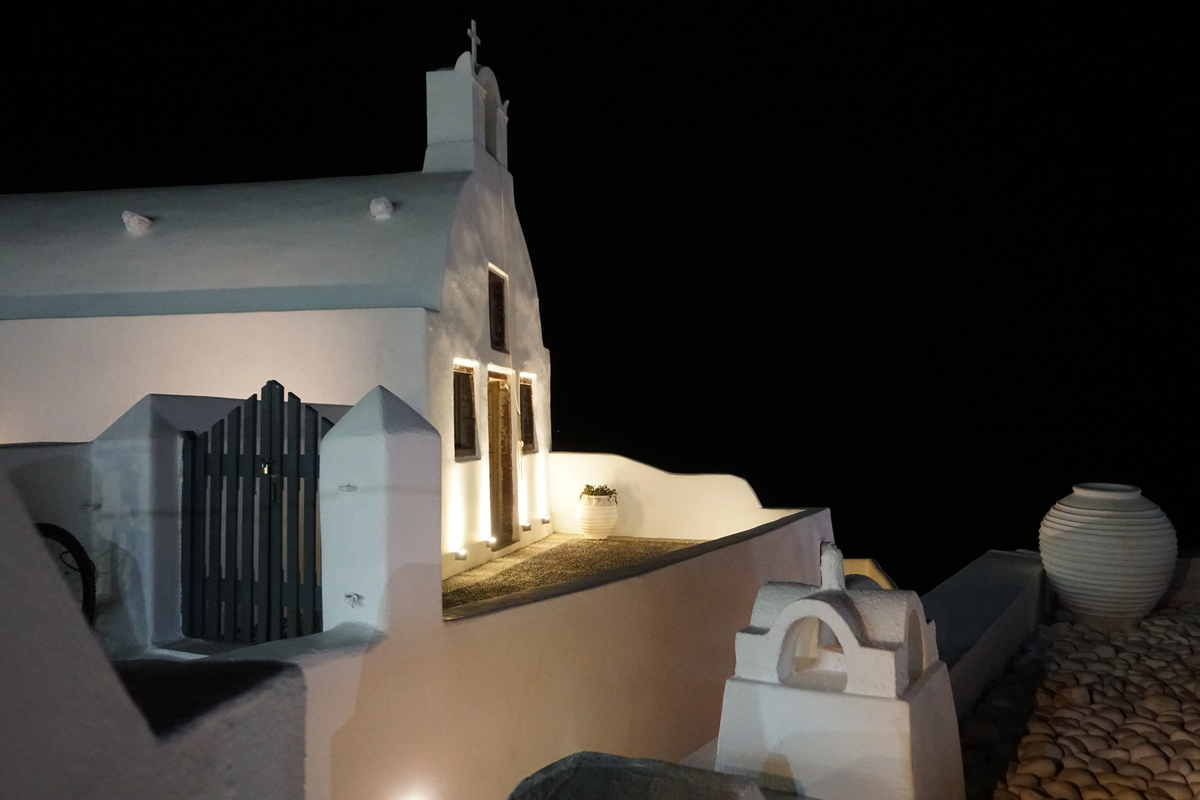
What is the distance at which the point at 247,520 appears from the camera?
425cm

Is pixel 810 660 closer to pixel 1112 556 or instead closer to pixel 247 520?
pixel 247 520

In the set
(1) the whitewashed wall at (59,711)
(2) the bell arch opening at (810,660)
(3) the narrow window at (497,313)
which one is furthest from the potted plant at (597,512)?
(1) the whitewashed wall at (59,711)

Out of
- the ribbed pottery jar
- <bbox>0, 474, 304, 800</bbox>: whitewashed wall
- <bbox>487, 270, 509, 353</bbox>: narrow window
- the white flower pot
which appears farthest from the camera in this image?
the white flower pot

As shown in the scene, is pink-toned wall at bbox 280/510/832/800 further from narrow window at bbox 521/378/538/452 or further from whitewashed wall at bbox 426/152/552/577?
narrow window at bbox 521/378/538/452

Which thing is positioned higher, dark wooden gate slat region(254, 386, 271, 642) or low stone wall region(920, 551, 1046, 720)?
dark wooden gate slat region(254, 386, 271, 642)

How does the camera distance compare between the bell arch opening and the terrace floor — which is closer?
the bell arch opening

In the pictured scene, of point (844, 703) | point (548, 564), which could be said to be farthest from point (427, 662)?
point (548, 564)

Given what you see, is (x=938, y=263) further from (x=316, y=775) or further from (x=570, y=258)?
(x=316, y=775)

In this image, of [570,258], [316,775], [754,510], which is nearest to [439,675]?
[316,775]

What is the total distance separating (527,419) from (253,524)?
22.6ft

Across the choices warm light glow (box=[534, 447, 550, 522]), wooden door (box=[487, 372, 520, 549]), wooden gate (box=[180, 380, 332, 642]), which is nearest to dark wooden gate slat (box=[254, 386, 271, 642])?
wooden gate (box=[180, 380, 332, 642])

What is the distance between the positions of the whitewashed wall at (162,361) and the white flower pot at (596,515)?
409 cm

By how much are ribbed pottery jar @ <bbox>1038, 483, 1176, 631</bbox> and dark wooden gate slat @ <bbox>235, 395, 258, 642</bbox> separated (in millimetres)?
6283

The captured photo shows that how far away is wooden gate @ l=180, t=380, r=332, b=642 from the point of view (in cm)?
410
